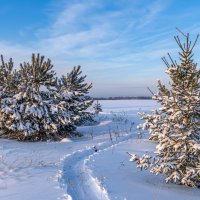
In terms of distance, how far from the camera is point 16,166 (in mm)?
11023

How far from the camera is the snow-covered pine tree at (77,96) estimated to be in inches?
768

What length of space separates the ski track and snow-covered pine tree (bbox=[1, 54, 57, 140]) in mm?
4703

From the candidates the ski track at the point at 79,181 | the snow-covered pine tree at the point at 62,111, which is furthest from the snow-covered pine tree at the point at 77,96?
the ski track at the point at 79,181

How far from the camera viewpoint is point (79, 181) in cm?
921

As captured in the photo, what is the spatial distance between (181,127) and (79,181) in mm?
3139

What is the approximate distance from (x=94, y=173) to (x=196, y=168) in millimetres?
3076

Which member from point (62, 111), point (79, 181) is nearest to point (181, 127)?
point (79, 181)

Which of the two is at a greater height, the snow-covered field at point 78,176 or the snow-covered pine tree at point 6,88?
the snow-covered pine tree at point 6,88

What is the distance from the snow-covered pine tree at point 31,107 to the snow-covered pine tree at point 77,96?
5.12 ft

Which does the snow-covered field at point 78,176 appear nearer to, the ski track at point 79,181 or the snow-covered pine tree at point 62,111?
the ski track at point 79,181

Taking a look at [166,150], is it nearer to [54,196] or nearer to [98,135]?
[54,196]

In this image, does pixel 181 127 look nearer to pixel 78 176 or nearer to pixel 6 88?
pixel 78 176

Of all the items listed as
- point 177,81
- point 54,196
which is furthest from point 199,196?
point 54,196

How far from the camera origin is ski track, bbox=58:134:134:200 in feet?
25.6
